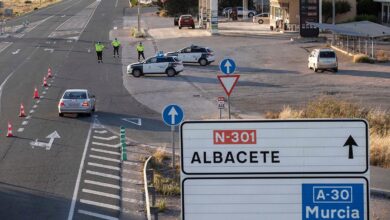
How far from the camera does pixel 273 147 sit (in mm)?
3975

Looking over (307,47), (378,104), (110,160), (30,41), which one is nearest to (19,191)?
(110,160)

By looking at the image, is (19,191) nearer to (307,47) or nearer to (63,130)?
(63,130)

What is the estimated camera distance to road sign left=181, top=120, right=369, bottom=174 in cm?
391

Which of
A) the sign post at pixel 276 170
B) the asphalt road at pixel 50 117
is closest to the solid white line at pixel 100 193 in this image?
the asphalt road at pixel 50 117

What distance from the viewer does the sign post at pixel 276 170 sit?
3.92m

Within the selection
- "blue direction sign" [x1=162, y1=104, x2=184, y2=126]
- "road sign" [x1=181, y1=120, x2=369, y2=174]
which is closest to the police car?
"blue direction sign" [x1=162, y1=104, x2=184, y2=126]

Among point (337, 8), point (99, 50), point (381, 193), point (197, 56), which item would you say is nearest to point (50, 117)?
point (381, 193)

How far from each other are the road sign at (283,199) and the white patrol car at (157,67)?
44.9 metres

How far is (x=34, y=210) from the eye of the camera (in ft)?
60.0

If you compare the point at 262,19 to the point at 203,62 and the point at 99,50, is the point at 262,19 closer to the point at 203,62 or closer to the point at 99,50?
the point at 203,62

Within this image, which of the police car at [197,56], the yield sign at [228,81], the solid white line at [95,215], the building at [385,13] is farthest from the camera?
the building at [385,13]

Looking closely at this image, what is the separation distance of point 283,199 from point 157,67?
45.3 metres

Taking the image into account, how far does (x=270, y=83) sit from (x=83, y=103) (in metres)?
14.7

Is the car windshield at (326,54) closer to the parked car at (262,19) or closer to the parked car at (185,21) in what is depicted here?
the parked car at (185,21)
